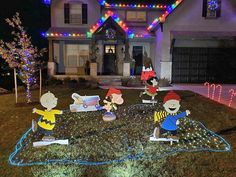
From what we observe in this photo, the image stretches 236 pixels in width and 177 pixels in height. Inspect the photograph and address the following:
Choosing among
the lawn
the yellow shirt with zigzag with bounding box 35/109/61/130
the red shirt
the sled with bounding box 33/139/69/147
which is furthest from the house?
the sled with bounding box 33/139/69/147

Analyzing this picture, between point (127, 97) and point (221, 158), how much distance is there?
7.06 meters

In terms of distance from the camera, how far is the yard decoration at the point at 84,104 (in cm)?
999

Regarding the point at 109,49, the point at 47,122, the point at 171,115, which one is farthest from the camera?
the point at 109,49

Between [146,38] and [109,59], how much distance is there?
3.15 m

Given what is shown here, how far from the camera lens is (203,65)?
19969 mm

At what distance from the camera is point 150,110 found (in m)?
10.5

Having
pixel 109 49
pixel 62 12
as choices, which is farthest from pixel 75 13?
pixel 109 49

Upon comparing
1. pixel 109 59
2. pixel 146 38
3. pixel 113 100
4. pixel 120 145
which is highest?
pixel 146 38

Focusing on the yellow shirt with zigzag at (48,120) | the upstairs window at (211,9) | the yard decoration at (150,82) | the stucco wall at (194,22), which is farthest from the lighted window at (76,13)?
the yellow shirt with zigzag at (48,120)

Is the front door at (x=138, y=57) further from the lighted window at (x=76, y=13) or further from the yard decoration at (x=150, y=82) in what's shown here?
the yard decoration at (x=150, y=82)

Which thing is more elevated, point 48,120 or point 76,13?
point 76,13

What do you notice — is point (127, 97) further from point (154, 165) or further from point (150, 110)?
point (154, 165)

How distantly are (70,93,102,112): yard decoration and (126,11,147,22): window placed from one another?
1251 centimetres

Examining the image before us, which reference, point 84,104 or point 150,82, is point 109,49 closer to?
point 150,82
